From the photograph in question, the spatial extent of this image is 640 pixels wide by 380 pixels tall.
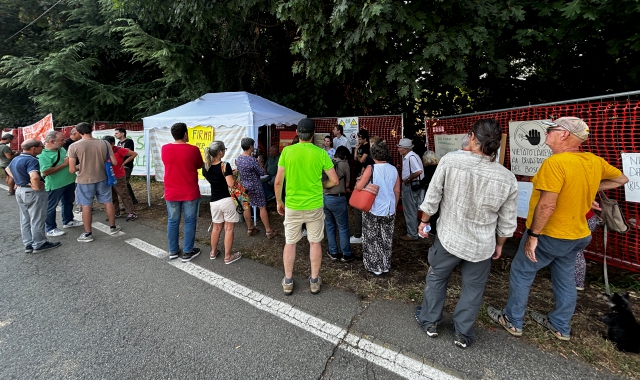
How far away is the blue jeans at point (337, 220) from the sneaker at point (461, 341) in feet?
6.14

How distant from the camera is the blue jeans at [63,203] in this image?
5.41 m

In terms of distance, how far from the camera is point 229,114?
5945 millimetres

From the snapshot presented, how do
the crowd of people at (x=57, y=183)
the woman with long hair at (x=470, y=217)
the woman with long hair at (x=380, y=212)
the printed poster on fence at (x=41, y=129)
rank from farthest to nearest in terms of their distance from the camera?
the printed poster on fence at (x=41, y=129) < the crowd of people at (x=57, y=183) < the woman with long hair at (x=380, y=212) < the woman with long hair at (x=470, y=217)

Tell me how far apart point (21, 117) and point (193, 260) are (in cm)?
1959

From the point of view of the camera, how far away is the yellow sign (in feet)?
20.5

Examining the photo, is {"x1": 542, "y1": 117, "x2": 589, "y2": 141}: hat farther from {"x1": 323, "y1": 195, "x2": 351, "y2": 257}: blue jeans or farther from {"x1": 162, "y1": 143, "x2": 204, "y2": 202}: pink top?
{"x1": 162, "y1": 143, "x2": 204, "y2": 202}: pink top

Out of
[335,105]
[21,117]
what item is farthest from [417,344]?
[21,117]

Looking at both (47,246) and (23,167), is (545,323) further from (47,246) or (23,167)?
(23,167)

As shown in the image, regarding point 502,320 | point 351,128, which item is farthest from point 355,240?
point 351,128

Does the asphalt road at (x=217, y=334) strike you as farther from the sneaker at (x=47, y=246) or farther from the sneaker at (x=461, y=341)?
the sneaker at (x=47, y=246)

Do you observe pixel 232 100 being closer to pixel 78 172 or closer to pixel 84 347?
pixel 78 172

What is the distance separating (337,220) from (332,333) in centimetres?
172

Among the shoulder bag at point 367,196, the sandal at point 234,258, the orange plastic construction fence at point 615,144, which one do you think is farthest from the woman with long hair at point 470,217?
the sandal at point 234,258

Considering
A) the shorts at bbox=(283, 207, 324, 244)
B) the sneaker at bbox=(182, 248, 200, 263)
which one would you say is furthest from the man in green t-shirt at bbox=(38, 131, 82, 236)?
the shorts at bbox=(283, 207, 324, 244)
